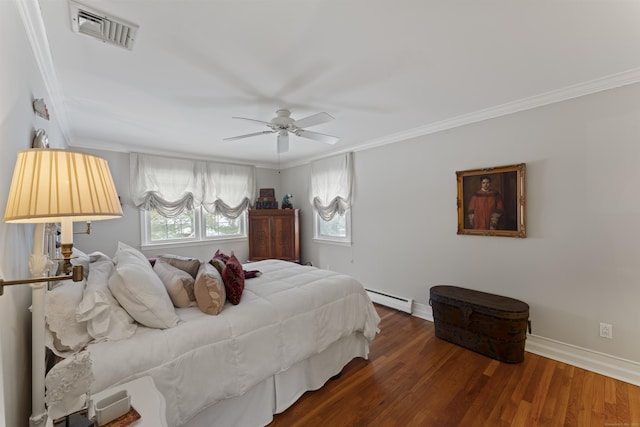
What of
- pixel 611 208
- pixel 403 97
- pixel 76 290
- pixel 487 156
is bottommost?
pixel 76 290

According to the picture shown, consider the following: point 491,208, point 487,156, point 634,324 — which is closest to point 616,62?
point 487,156

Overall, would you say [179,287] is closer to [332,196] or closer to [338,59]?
[338,59]

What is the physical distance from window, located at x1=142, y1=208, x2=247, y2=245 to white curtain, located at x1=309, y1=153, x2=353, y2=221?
1.65 meters

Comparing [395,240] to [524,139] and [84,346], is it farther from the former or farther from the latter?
[84,346]

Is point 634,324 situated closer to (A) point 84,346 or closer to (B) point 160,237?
(A) point 84,346

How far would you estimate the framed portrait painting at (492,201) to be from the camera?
266 centimetres

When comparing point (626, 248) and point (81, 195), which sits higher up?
point (81, 195)

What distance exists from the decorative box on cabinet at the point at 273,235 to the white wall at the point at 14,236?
3.48m

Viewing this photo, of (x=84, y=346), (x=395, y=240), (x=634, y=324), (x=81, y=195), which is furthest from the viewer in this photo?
(x=395, y=240)

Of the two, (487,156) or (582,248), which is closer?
(582,248)

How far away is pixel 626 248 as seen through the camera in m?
2.17

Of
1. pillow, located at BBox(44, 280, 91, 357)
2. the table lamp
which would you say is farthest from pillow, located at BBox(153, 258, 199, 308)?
the table lamp

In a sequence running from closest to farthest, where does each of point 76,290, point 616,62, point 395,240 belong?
point 76,290, point 616,62, point 395,240

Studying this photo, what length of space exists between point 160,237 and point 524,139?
5.23 m
